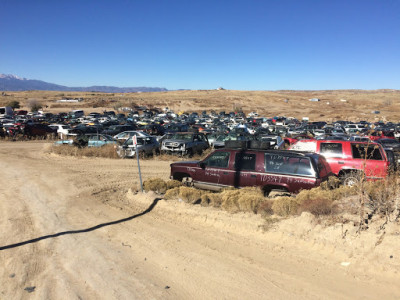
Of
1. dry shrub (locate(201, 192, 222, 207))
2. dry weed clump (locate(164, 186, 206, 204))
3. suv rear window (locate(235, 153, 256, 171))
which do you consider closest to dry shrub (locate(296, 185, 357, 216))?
suv rear window (locate(235, 153, 256, 171))

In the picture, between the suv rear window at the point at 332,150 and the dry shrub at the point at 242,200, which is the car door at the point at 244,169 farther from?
the suv rear window at the point at 332,150

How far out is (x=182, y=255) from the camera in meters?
5.30

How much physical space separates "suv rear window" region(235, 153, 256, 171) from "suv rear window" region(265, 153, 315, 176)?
37 cm

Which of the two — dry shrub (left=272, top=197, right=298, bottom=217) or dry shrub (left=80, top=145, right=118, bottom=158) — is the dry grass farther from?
dry shrub (left=272, top=197, right=298, bottom=217)

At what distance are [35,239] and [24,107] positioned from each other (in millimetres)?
83134

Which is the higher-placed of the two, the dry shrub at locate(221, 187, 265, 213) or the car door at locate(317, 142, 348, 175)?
the car door at locate(317, 142, 348, 175)

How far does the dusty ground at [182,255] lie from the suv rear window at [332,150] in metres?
4.82

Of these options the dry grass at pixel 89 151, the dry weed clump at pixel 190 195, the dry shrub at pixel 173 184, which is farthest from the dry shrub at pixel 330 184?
the dry grass at pixel 89 151

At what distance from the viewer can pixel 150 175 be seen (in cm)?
1248

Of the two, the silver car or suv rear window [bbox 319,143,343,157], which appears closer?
suv rear window [bbox 319,143,343,157]

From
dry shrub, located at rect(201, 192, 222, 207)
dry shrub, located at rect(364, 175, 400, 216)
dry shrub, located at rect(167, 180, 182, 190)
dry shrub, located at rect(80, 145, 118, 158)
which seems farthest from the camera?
dry shrub, located at rect(80, 145, 118, 158)

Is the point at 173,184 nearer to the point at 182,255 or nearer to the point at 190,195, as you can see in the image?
the point at 190,195

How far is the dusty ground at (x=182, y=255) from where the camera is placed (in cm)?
429

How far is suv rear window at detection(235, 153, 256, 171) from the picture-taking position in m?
7.88
